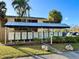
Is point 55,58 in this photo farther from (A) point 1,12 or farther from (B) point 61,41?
(A) point 1,12

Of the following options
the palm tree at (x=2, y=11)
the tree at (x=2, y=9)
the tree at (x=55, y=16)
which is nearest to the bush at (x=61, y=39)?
the tree at (x=55, y=16)

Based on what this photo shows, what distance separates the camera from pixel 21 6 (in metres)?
31.2

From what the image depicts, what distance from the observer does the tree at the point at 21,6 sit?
31.0 metres

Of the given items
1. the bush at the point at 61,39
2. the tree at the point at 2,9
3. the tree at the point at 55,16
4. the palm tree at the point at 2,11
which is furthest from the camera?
the tree at the point at 55,16

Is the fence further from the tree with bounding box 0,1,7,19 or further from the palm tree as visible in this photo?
the tree with bounding box 0,1,7,19

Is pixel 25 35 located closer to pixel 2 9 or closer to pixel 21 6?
pixel 2 9

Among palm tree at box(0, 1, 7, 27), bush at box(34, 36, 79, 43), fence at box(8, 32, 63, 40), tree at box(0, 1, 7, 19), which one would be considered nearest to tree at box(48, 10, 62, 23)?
palm tree at box(0, 1, 7, 27)

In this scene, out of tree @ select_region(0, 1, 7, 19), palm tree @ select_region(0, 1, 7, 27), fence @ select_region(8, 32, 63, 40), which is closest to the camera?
fence @ select_region(8, 32, 63, 40)

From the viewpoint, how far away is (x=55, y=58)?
1138cm

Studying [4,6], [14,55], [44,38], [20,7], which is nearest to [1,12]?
[4,6]

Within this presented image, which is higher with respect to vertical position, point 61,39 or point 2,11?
point 2,11

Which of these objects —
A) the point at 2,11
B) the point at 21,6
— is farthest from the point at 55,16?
the point at 2,11

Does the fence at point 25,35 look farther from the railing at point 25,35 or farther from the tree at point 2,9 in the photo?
the tree at point 2,9

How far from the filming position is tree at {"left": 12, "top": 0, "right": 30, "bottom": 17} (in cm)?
3098
